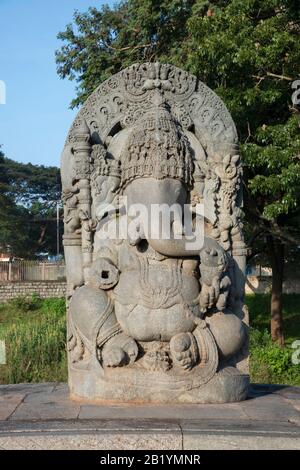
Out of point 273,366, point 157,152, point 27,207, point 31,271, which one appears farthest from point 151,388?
point 27,207

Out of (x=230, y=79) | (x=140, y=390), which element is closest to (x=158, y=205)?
(x=140, y=390)

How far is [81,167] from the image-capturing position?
21.1 feet

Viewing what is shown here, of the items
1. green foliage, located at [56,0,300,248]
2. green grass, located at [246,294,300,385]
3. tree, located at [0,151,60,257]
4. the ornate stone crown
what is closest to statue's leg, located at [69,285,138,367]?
the ornate stone crown

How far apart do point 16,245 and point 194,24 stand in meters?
28.4

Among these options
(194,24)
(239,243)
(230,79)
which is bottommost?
(239,243)

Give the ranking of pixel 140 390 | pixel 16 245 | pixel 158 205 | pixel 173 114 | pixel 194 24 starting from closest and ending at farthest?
pixel 140 390, pixel 158 205, pixel 173 114, pixel 194 24, pixel 16 245

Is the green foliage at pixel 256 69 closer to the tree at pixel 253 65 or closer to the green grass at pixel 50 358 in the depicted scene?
the tree at pixel 253 65

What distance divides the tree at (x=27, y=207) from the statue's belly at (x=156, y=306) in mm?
30506

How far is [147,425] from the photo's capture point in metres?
4.72

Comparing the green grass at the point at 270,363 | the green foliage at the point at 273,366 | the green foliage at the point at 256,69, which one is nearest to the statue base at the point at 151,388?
the green foliage at the point at 256,69

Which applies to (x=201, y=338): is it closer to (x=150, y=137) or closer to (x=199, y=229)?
(x=199, y=229)

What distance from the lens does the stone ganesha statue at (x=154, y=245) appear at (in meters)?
5.72

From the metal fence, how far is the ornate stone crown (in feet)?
82.5

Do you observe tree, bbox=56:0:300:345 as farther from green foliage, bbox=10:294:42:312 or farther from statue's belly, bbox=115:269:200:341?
green foliage, bbox=10:294:42:312
